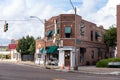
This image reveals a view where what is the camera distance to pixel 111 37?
7831 cm

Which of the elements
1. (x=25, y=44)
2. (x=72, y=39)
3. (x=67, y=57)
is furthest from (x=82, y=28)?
(x=25, y=44)

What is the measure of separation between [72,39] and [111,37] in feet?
55.7

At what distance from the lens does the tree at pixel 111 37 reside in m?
78.6

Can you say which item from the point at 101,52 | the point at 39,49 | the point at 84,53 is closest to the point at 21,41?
the point at 39,49

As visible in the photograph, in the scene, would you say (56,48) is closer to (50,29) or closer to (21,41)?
(50,29)

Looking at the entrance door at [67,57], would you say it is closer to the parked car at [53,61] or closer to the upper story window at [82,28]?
the parked car at [53,61]

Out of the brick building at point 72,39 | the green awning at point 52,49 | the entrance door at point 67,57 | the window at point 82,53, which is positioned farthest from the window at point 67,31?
the window at point 82,53

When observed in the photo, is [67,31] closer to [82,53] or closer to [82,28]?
[82,28]

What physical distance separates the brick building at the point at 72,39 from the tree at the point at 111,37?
8.47 feet

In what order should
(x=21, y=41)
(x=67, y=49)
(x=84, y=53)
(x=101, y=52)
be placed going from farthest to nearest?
(x=21, y=41) → (x=101, y=52) → (x=84, y=53) → (x=67, y=49)

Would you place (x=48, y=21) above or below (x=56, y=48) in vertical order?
above

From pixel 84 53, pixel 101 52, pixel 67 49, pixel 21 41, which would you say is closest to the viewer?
pixel 67 49

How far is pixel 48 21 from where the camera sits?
72.8m

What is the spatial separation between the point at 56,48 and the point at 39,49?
14596 mm
